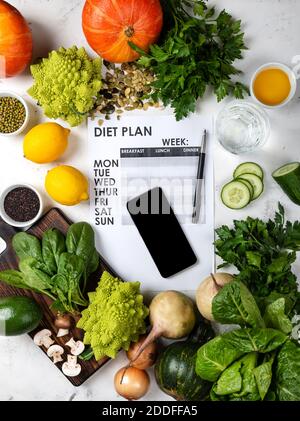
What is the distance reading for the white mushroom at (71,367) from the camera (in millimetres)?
1141

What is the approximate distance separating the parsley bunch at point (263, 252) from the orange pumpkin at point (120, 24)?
0.41 metres

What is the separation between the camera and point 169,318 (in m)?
1.07

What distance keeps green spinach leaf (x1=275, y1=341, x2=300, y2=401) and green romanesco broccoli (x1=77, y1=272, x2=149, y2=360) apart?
0.29 meters

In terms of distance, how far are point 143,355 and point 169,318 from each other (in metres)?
0.10

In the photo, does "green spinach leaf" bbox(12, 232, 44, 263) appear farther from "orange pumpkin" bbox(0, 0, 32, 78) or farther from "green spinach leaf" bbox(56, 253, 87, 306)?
"orange pumpkin" bbox(0, 0, 32, 78)

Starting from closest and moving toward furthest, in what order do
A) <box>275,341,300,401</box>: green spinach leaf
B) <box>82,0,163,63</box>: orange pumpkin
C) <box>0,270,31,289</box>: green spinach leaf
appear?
<box>275,341,300,401</box>: green spinach leaf
<box>82,0,163,63</box>: orange pumpkin
<box>0,270,31,289</box>: green spinach leaf

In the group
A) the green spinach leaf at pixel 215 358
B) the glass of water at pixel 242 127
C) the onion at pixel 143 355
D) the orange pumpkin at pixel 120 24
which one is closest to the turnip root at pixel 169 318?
the onion at pixel 143 355

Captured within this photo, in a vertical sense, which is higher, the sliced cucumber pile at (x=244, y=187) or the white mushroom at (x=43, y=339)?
the sliced cucumber pile at (x=244, y=187)

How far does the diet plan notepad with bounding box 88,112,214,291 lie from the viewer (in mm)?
1147

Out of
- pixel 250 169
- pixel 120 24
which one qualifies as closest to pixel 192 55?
pixel 120 24

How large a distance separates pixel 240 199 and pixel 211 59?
0.29 m

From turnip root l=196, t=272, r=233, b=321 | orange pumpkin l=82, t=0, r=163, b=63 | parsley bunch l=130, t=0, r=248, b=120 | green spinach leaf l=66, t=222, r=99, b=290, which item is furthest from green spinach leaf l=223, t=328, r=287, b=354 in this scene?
orange pumpkin l=82, t=0, r=163, b=63

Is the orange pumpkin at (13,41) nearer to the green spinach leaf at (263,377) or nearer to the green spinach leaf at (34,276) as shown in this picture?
the green spinach leaf at (34,276)

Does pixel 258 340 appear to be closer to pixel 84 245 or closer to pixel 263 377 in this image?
pixel 263 377
